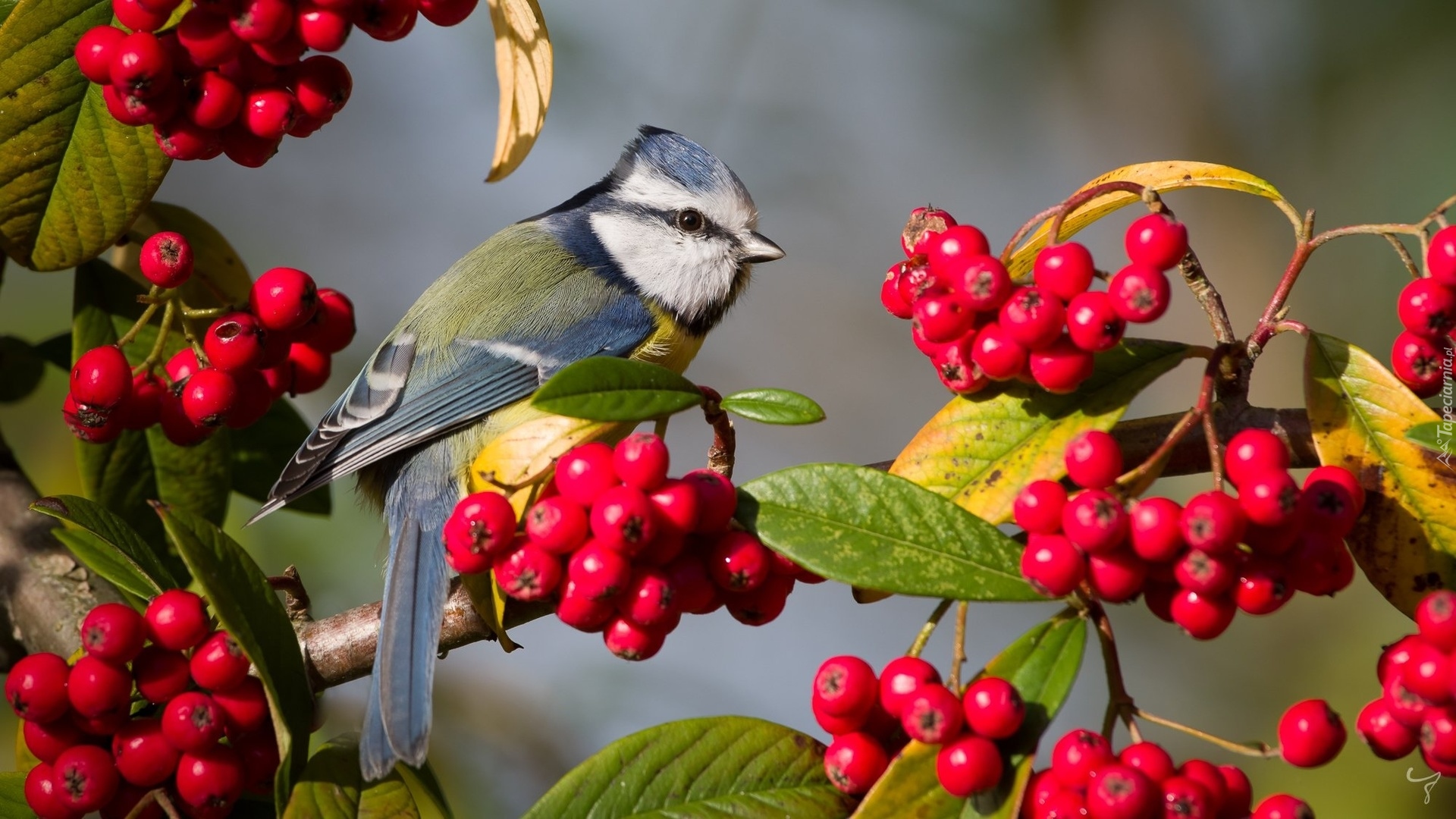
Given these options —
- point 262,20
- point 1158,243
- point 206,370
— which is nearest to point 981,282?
point 1158,243

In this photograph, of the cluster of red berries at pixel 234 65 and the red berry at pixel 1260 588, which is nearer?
the red berry at pixel 1260 588

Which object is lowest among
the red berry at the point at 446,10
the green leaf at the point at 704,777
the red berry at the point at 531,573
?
the green leaf at the point at 704,777

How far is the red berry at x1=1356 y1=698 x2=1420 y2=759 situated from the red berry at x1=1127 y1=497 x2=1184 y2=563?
31cm

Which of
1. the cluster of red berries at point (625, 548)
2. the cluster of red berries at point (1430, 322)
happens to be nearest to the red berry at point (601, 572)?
the cluster of red berries at point (625, 548)

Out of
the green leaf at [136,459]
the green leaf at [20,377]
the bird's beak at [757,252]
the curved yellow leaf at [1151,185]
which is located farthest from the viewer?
the bird's beak at [757,252]

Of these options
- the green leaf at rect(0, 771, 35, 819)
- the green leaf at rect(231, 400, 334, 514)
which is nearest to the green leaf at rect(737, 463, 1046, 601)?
the green leaf at rect(0, 771, 35, 819)

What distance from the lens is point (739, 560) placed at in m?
1.21

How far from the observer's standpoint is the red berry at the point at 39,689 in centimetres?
125

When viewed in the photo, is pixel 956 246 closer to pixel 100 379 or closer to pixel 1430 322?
pixel 1430 322

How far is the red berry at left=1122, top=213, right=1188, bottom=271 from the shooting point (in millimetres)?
1117

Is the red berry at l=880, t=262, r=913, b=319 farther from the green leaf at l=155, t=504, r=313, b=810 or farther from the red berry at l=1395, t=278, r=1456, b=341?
the green leaf at l=155, t=504, r=313, b=810

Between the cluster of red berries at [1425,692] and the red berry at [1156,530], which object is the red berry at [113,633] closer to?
the red berry at [1156,530]

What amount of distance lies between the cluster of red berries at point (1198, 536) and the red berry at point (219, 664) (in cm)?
81

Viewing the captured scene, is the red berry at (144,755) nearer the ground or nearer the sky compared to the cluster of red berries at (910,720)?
nearer the ground
